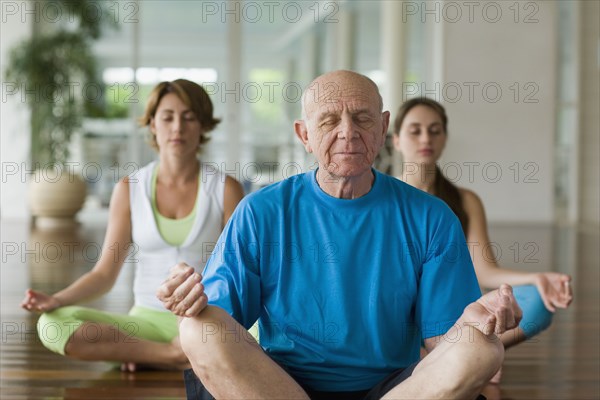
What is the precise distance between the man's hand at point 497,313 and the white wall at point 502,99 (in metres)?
8.94

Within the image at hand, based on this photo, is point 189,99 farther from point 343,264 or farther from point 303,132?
point 343,264

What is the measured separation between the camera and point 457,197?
347cm

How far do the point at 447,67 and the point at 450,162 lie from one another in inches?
44.0

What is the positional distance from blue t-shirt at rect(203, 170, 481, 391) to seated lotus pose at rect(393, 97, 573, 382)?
1.09 m

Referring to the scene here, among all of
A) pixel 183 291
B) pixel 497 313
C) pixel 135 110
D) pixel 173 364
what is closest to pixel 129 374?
pixel 173 364

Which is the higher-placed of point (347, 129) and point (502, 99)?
point (502, 99)

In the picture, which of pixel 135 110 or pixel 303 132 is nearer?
pixel 303 132

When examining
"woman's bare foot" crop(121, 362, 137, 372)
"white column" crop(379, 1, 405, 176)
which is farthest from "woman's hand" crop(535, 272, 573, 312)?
"white column" crop(379, 1, 405, 176)

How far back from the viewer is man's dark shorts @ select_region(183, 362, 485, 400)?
2.03 metres

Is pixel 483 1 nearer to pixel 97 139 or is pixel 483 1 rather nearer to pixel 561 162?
pixel 561 162

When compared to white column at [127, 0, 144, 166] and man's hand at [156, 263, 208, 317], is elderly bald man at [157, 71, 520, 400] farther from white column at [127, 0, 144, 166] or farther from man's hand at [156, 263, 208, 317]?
white column at [127, 0, 144, 166]

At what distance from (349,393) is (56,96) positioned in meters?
8.43

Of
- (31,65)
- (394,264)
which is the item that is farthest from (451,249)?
(31,65)

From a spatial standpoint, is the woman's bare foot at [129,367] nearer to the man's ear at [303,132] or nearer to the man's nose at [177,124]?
the man's nose at [177,124]
